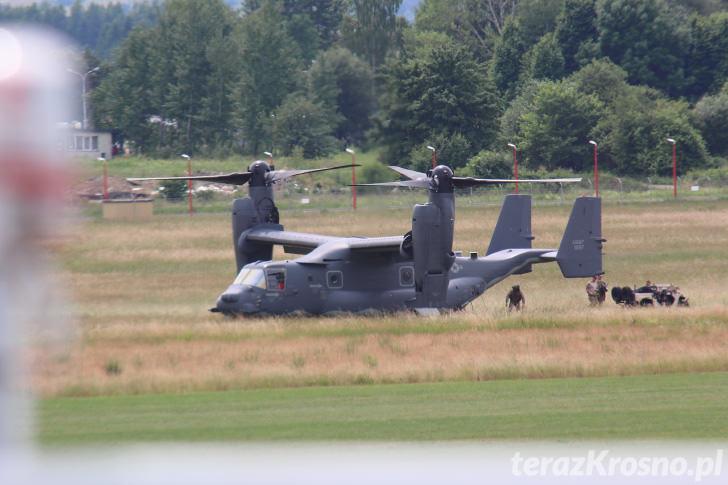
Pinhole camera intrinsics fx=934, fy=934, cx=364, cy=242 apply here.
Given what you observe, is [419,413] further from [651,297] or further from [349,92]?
[349,92]

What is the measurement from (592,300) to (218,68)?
5328 cm

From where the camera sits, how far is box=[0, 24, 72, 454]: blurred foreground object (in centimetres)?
324

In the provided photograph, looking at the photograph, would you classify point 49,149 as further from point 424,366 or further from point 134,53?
point 134,53

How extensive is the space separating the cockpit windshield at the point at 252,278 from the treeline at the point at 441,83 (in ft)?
66.6

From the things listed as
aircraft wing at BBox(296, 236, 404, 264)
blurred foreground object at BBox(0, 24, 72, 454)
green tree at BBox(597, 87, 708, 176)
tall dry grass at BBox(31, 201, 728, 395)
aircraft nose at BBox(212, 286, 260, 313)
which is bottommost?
tall dry grass at BBox(31, 201, 728, 395)

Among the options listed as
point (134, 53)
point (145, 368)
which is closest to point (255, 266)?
point (145, 368)

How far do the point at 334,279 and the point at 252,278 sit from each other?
2758mm

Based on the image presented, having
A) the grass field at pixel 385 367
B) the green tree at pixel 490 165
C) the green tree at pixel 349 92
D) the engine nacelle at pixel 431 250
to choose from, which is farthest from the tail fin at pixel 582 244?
the green tree at pixel 349 92

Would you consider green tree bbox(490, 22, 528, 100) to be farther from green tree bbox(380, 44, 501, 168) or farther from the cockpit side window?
the cockpit side window

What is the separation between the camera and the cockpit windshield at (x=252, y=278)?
100ft

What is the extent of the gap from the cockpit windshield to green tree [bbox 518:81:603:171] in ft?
165

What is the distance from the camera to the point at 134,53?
220 ft

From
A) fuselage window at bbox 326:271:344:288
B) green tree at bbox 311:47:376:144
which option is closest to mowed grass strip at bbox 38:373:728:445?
fuselage window at bbox 326:271:344:288

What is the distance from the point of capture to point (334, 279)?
3141cm
